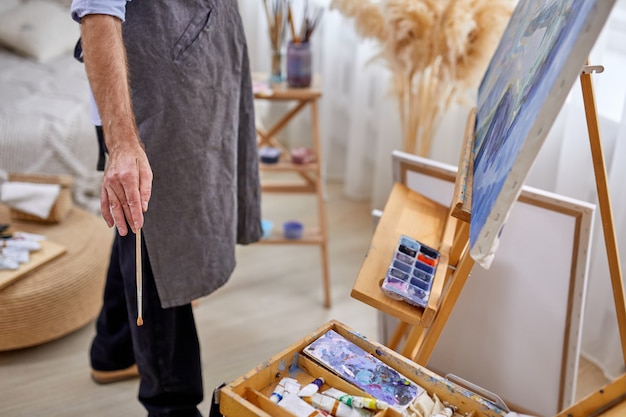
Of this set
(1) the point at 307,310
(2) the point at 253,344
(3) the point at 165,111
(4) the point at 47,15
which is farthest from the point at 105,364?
(4) the point at 47,15

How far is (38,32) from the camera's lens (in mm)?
2965

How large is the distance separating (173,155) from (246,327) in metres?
0.93

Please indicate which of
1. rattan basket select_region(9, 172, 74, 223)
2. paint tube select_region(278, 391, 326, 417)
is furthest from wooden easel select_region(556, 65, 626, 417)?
rattan basket select_region(9, 172, 74, 223)

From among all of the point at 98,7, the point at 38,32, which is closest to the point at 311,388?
the point at 98,7

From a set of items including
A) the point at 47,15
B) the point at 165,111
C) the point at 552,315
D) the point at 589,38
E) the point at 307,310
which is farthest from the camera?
the point at 47,15

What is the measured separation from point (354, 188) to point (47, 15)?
59.9 inches

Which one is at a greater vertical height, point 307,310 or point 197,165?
point 197,165

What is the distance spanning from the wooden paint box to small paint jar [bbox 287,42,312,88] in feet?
Answer: 3.69

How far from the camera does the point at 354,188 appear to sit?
3.07 m

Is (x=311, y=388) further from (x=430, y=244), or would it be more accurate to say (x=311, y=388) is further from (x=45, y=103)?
(x=45, y=103)

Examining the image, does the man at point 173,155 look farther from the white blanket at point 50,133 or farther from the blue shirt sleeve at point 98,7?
the white blanket at point 50,133

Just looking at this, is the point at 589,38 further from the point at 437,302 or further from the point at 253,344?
the point at 253,344

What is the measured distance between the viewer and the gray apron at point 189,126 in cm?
134

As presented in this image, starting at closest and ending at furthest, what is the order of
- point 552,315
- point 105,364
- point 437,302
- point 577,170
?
1. point 437,302
2. point 552,315
3. point 105,364
4. point 577,170
